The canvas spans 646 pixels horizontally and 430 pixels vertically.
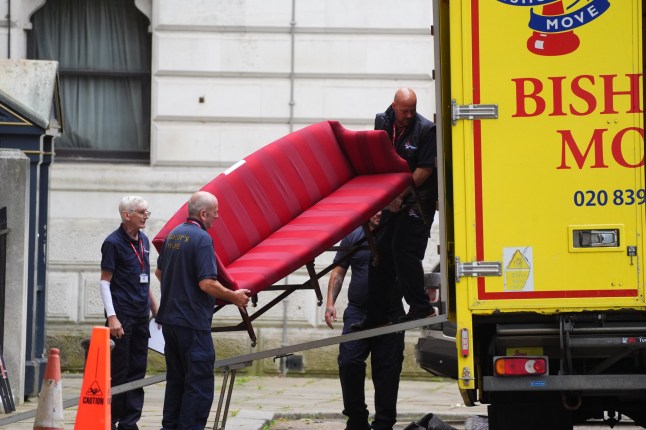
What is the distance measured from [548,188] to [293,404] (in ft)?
18.8

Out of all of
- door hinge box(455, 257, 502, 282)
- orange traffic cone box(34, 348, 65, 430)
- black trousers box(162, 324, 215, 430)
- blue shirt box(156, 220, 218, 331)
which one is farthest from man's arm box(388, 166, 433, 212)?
orange traffic cone box(34, 348, 65, 430)

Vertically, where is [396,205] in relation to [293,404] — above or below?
above

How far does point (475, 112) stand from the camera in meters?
7.25

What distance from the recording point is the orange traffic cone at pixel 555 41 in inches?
285

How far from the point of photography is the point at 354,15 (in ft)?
48.4

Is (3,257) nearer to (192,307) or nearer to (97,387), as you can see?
(192,307)

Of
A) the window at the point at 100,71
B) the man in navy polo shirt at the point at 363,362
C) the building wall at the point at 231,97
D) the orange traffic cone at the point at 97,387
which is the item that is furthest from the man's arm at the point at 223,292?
the window at the point at 100,71

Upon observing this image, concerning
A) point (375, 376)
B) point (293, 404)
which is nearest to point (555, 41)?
point (375, 376)

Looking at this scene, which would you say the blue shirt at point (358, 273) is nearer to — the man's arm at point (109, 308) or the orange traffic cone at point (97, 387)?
the man's arm at point (109, 308)

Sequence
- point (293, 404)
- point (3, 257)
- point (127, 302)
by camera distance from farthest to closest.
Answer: point (293, 404) → point (3, 257) → point (127, 302)

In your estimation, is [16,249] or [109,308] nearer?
[109,308]

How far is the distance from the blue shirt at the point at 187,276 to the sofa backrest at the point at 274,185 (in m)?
0.55

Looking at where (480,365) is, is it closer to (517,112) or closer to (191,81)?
(517,112)

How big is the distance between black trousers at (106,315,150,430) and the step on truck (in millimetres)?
3515
